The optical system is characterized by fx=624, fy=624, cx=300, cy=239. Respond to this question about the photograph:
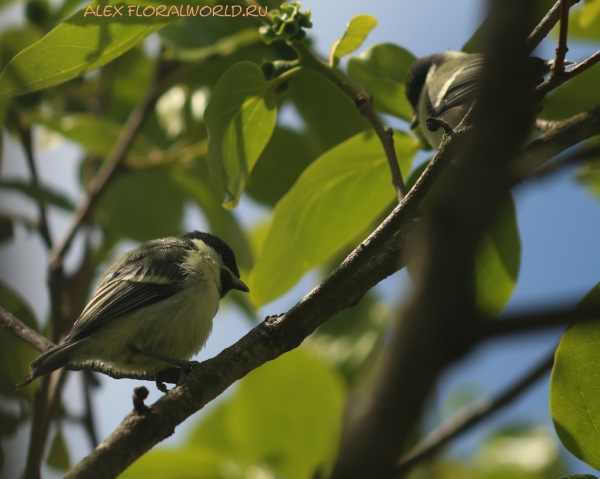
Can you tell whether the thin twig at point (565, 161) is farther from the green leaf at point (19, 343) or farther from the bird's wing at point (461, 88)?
the green leaf at point (19, 343)

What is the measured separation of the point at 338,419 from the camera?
8.36ft

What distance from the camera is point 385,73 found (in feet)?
8.06

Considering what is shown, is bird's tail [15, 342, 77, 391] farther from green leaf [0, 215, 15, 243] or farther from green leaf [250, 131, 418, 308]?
green leaf [0, 215, 15, 243]

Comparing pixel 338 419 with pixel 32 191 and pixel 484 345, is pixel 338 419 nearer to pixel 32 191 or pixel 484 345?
pixel 32 191

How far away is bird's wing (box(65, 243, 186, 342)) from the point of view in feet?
8.02

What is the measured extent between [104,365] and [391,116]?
1510 millimetres

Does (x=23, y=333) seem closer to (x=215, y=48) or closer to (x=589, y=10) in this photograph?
(x=215, y=48)

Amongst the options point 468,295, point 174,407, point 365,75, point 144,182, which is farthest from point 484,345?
point 144,182

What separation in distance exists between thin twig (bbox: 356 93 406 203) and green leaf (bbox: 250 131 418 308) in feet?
0.64

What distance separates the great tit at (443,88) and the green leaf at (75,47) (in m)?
1.10

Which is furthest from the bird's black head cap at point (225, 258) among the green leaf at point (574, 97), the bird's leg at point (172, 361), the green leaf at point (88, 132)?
the green leaf at point (574, 97)

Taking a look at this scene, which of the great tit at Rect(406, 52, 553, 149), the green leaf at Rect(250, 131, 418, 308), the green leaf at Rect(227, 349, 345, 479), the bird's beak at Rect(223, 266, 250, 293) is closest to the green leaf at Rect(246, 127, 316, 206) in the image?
the bird's beak at Rect(223, 266, 250, 293)

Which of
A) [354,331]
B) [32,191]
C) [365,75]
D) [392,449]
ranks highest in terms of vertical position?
[32,191]

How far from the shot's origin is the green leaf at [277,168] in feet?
9.77
